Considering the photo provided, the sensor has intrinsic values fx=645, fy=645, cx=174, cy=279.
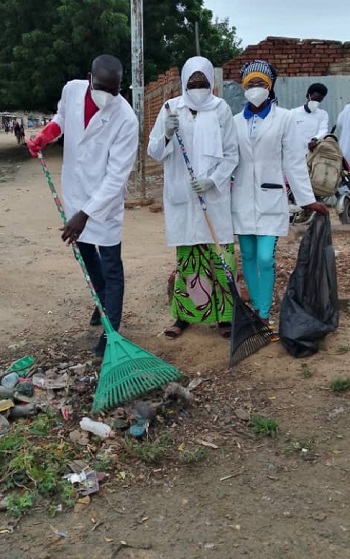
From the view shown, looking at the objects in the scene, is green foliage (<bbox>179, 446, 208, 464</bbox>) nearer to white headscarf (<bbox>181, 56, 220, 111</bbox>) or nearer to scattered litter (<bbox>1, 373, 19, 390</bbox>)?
scattered litter (<bbox>1, 373, 19, 390</bbox>)

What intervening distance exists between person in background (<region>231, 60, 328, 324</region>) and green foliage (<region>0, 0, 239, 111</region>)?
16.1 metres

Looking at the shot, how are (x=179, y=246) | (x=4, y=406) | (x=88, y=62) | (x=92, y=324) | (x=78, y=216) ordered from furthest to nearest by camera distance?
(x=88, y=62)
(x=92, y=324)
(x=179, y=246)
(x=78, y=216)
(x=4, y=406)

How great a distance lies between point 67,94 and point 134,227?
476 cm

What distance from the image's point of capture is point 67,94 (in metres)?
3.81

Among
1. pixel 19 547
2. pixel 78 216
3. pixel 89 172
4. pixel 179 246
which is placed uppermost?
pixel 89 172

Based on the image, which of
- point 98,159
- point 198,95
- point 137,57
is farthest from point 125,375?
point 137,57

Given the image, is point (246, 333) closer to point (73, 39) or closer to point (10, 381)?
point (10, 381)

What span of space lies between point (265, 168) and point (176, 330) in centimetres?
119

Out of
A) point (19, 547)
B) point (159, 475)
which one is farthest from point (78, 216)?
point (19, 547)

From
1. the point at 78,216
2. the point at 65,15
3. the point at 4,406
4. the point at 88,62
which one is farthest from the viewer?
the point at 88,62

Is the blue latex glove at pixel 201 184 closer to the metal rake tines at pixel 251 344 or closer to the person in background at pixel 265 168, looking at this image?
the person in background at pixel 265 168

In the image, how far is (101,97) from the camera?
141 inches

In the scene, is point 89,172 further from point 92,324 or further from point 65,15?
point 65,15

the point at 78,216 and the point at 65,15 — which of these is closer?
the point at 78,216
